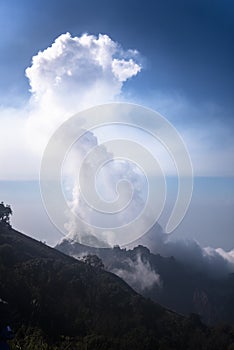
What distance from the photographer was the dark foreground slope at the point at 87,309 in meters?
69.8

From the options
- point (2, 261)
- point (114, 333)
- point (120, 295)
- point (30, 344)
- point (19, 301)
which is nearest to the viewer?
point (30, 344)

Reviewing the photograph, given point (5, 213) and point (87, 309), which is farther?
point (5, 213)

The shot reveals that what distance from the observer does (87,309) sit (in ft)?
286

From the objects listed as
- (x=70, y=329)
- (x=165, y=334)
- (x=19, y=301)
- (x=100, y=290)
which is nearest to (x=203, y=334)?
(x=165, y=334)

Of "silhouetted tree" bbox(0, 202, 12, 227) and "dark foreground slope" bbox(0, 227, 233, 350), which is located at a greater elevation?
"silhouetted tree" bbox(0, 202, 12, 227)

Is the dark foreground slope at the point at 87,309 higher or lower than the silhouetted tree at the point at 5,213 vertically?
lower

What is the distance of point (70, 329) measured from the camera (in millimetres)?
70625

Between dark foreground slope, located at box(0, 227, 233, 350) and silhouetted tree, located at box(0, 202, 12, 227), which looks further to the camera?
silhouetted tree, located at box(0, 202, 12, 227)

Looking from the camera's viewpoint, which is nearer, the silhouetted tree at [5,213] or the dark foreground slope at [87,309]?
the dark foreground slope at [87,309]

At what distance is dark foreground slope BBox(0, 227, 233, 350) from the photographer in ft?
229

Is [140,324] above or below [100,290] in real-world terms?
below

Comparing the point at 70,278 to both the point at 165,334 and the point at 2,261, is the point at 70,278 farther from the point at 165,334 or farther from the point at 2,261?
the point at 165,334

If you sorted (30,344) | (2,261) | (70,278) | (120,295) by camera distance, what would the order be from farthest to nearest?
(120,295) → (70,278) → (2,261) → (30,344)

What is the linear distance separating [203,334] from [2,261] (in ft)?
199
